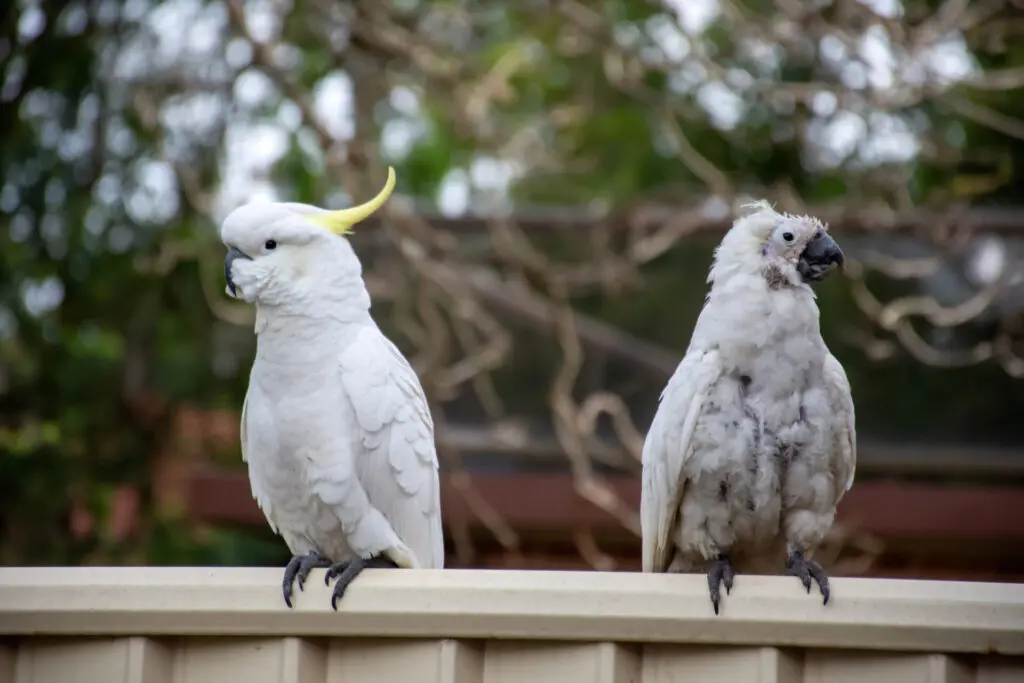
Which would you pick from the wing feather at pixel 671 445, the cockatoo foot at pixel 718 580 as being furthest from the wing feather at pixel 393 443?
the cockatoo foot at pixel 718 580

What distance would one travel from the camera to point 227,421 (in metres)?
5.92

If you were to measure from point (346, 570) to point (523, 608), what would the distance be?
0.51 meters

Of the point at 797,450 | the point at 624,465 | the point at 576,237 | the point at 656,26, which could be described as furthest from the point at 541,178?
the point at 797,450

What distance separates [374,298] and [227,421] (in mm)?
1195

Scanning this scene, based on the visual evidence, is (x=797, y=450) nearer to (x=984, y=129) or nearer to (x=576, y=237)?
(x=576, y=237)

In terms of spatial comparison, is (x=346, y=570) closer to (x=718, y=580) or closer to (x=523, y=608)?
A: (x=523, y=608)

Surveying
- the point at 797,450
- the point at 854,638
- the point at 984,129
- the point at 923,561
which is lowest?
the point at 854,638

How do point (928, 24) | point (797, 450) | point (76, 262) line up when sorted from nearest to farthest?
point (797, 450) → point (928, 24) → point (76, 262)

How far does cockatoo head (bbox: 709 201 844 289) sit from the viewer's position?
2572 mm

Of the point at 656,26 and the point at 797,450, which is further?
the point at 656,26

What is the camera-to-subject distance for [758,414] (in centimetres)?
254

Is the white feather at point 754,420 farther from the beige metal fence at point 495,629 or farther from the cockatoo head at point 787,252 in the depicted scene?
the beige metal fence at point 495,629

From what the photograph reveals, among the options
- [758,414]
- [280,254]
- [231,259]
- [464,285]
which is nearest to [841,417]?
[758,414]

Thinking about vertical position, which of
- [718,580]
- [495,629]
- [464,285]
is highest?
[464,285]
